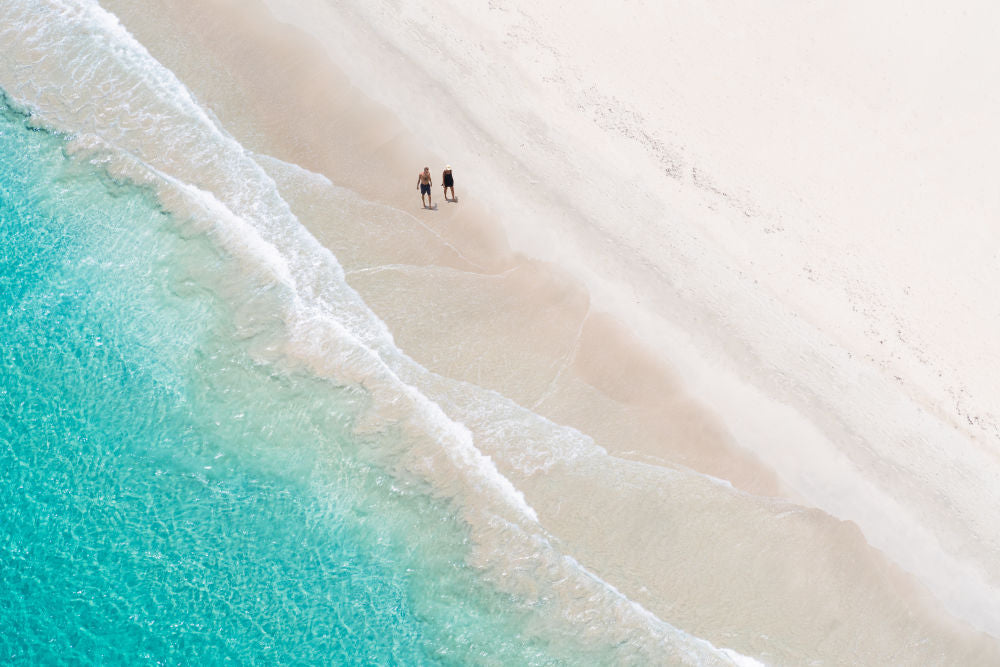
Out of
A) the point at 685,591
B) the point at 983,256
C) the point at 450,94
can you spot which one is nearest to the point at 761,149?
the point at 983,256

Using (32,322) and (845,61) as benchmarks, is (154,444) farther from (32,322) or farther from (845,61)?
(845,61)

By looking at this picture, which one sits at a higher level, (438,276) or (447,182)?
(447,182)

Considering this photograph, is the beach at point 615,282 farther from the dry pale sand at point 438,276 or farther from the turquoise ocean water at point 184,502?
the turquoise ocean water at point 184,502

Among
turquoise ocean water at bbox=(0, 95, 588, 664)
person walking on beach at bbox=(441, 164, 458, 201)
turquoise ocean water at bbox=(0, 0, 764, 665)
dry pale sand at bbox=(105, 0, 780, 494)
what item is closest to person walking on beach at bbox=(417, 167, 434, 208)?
dry pale sand at bbox=(105, 0, 780, 494)

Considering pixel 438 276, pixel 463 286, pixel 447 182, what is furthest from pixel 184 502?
pixel 447 182

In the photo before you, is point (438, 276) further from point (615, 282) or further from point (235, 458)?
point (235, 458)

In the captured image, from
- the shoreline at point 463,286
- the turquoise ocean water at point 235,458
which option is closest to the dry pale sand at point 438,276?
the shoreline at point 463,286

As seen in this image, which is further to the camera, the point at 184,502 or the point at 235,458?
the point at 235,458
